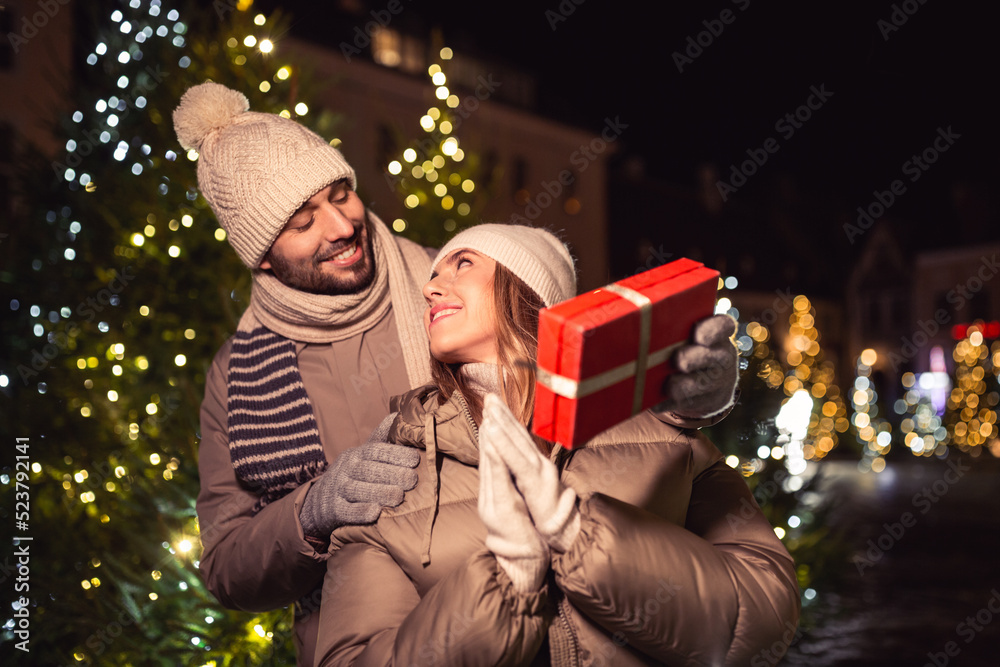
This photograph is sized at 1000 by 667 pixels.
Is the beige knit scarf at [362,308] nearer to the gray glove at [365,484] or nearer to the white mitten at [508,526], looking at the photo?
the gray glove at [365,484]

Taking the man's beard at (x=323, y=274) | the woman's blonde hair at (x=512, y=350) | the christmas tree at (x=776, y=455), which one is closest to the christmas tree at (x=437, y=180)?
the christmas tree at (x=776, y=455)

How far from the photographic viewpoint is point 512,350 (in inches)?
75.5

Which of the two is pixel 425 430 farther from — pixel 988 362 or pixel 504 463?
pixel 988 362

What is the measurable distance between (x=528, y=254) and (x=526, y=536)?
0.90 metres

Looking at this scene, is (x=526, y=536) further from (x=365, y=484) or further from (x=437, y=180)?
(x=437, y=180)

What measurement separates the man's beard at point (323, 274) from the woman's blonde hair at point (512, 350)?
0.68 metres

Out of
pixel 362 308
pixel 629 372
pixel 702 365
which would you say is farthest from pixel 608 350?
pixel 362 308

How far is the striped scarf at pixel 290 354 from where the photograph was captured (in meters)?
2.36

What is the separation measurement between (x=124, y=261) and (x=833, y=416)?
57.1ft

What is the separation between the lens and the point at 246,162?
2.54 meters

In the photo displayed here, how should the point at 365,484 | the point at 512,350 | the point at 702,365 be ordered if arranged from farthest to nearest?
the point at 512,350 < the point at 365,484 < the point at 702,365

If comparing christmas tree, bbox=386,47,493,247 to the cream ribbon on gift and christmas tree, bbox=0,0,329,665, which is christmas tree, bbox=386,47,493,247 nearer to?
christmas tree, bbox=0,0,329,665

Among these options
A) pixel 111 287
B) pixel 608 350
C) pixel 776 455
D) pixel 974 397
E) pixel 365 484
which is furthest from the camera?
pixel 974 397

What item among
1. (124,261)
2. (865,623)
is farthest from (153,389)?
(865,623)
